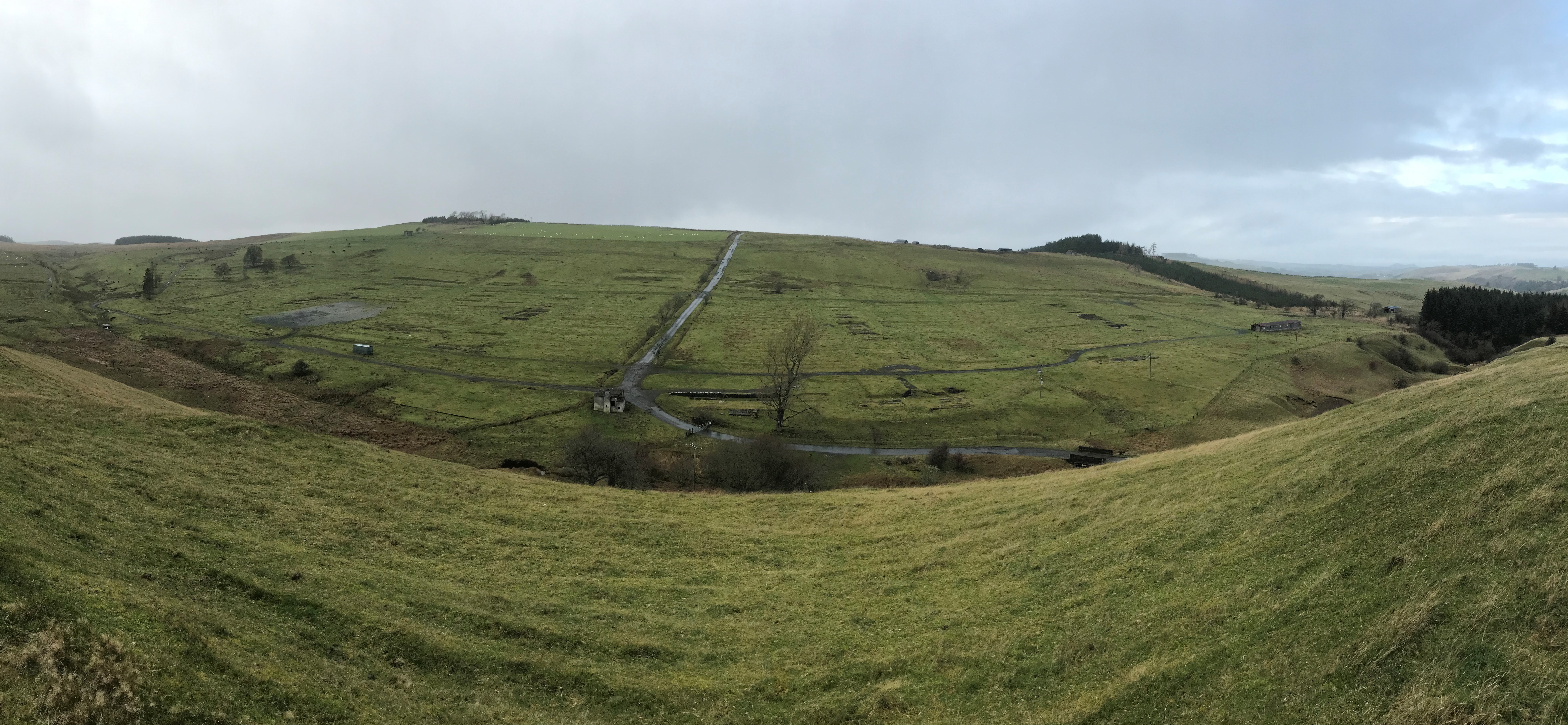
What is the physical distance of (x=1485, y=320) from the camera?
137125 mm

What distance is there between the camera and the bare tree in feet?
272

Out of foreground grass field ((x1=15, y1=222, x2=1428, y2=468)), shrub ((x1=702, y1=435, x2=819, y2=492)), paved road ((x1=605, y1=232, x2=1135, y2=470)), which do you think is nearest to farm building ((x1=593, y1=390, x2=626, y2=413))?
foreground grass field ((x1=15, y1=222, x2=1428, y2=468))

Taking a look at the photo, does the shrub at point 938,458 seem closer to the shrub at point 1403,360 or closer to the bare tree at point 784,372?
the bare tree at point 784,372

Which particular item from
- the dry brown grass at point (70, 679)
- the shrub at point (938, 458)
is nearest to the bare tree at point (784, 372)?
the shrub at point (938, 458)

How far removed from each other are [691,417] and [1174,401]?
2737 inches

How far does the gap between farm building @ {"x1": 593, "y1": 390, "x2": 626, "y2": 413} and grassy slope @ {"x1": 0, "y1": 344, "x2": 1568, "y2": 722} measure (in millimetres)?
47528

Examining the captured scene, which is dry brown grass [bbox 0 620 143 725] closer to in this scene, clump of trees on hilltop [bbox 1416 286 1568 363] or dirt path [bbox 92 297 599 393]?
dirt path [bbox 92 297 599 393]

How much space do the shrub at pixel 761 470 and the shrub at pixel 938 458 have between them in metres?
15.4

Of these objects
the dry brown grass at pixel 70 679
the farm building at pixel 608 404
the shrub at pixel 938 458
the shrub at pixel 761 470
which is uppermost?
the dry brown grass at pixel 70 679

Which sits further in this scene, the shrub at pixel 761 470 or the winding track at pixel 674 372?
the winding track at pixel 674 372

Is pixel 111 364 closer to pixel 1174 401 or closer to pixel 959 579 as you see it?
pixel 959 579

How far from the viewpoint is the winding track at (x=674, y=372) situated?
3017 inches

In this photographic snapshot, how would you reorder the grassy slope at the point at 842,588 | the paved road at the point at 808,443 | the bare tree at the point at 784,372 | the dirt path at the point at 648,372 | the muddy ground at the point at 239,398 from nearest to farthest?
the grassy slope at the point at 842,588
the muddy ground at the point at 239,398
the paved road at the point at 808,443
the bare tree at the point at 784,372
the dirt path at the point at 648,372

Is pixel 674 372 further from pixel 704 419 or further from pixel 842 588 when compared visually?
pixel 842 588
